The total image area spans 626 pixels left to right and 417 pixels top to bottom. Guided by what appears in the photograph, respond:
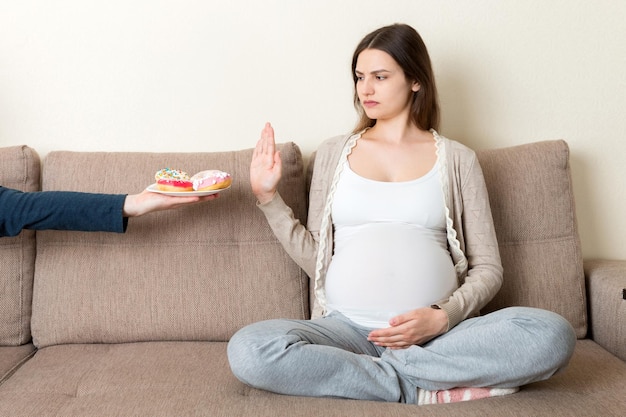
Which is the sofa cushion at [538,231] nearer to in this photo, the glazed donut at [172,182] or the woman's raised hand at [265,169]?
the woman's raised hand at [265,169]

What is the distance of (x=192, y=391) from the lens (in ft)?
5.08

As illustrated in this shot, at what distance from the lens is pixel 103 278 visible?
1935mm

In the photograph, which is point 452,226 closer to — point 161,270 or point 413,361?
point 413,361

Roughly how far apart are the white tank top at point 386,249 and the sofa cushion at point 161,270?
209 mm

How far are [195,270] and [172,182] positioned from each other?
289 mm

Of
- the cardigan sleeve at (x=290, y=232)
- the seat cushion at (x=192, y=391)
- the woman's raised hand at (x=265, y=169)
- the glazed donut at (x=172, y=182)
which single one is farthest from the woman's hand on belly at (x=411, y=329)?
the glazed donut at (x=172, y=182)

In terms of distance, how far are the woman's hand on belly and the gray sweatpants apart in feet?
0.14

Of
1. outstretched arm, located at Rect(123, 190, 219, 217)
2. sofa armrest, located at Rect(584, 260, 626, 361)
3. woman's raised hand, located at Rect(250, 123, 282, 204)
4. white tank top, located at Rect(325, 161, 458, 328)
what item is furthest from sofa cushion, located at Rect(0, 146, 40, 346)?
sofa armrest, located at Rect(584, 260, 626, 361)

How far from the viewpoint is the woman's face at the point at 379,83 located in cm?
193

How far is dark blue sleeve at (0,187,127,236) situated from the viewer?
181cm

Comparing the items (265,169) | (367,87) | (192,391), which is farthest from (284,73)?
(192,391)

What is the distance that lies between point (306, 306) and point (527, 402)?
0.71m

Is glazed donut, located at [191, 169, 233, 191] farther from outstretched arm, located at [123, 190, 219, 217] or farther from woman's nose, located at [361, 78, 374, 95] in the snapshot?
woman's nose, located at [361, 78, 374, 95]

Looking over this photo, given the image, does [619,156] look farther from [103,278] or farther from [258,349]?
[103,278]
